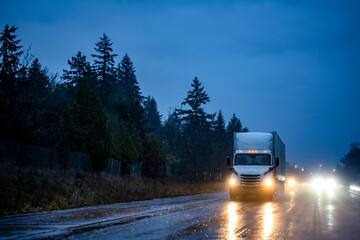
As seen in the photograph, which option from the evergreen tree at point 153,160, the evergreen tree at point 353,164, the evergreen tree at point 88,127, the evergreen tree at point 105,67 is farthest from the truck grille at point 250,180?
the evergreen tree at point 353,164

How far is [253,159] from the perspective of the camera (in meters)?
24.1

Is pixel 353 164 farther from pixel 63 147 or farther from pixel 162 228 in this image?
pixel 162 228

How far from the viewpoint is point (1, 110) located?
82.7ft

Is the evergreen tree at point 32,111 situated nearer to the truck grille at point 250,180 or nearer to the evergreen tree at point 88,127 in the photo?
the evergreen tree at point 88,127

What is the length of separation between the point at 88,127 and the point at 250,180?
39.3 ft

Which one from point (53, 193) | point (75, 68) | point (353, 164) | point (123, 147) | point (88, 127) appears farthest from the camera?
point (353, 164)

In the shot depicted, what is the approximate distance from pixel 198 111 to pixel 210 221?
76422 mm

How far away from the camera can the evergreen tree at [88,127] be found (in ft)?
92.5

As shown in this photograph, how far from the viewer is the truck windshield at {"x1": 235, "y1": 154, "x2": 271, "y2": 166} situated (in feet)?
78.5

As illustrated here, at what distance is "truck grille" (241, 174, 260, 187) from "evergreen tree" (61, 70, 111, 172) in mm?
10768

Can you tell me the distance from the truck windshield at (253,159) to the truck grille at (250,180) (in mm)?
1197

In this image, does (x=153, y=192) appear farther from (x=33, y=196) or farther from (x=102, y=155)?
(x=33, y=196)

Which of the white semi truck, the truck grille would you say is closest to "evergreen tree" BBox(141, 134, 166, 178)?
the white semi truck

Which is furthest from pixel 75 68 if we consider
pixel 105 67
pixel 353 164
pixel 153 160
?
pixel 353 164
